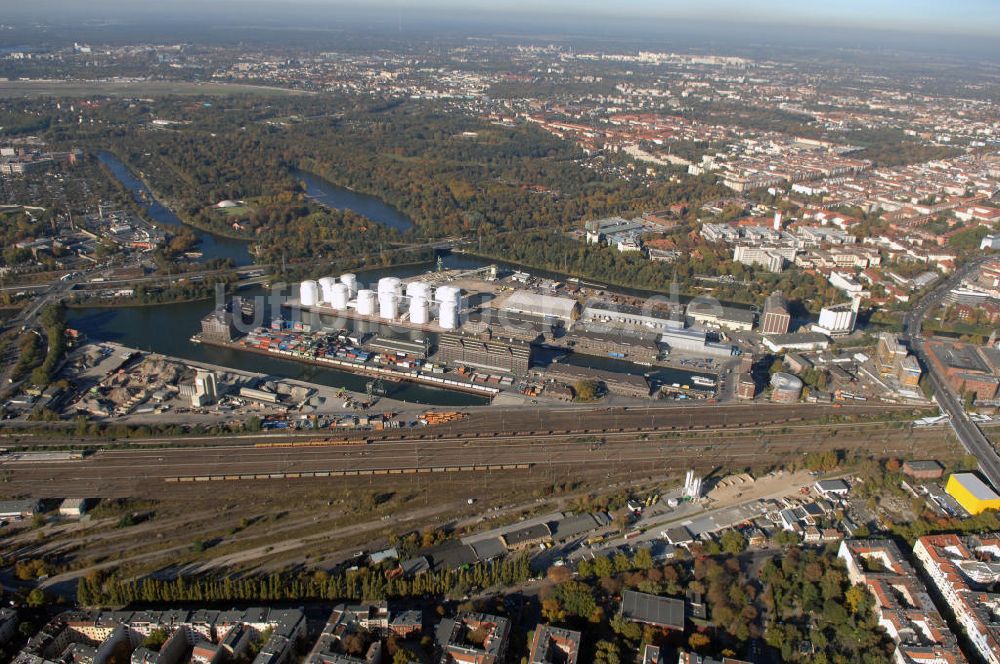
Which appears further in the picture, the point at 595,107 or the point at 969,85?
the point at 969,85

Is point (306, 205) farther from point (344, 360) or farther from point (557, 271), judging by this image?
point (344, 360)

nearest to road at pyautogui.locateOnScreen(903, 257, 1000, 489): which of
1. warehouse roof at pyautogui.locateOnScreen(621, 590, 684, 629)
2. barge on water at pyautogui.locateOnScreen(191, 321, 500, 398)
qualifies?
warehouse roof at pyautogui.locateOnScreen(621, 590, 684, 629)

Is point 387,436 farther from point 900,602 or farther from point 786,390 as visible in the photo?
point 900,602

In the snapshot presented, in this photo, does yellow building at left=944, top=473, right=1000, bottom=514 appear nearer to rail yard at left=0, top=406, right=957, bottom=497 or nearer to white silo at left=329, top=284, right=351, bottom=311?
rail yard at left=0, top=406, right=957, bottom=497

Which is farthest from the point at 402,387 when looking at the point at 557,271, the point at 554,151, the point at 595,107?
the point at 595,107

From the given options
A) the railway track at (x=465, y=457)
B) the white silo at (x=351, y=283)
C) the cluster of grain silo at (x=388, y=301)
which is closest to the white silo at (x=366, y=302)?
the cluster of grain silo at (x=388, y=301)

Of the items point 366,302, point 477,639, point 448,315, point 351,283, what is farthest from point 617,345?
point 477,639
